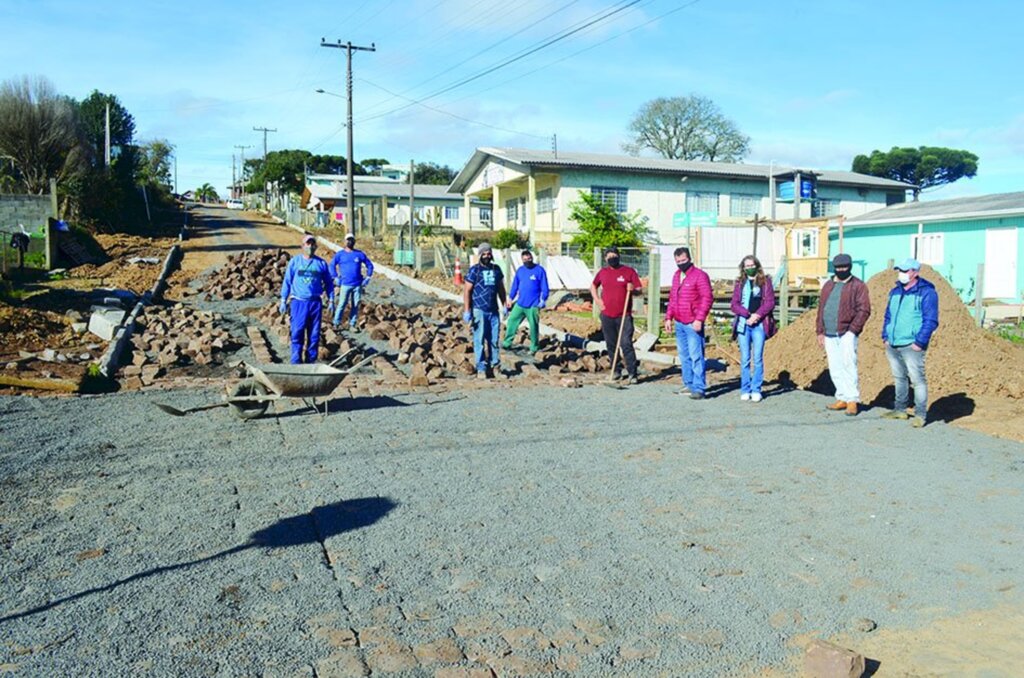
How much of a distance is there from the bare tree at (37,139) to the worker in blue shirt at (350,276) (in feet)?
83.4

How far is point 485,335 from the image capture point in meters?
11.5

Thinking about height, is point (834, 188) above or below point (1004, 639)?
above

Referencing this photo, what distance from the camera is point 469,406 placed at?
955 cm

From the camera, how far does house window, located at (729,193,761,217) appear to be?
38.8 meters

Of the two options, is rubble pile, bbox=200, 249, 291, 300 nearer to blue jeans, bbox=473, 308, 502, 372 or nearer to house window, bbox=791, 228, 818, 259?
blue jeans, bbox=473, 308, 502, 372

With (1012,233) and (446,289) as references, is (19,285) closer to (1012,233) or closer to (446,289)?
(446,289)

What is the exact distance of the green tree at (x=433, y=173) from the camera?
283ft

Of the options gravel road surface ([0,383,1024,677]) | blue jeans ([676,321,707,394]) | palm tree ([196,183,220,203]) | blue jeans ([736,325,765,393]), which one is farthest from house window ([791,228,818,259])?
palm tree ([196,183,220,203])

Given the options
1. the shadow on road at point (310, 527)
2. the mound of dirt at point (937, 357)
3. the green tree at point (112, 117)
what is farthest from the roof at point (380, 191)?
the shadow on road at point (310, 527)

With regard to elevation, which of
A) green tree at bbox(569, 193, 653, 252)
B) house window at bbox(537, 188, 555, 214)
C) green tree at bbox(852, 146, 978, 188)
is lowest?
green tree at bbox(569, 193, 653, 252)

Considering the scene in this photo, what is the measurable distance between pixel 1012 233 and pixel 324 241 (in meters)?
27.0

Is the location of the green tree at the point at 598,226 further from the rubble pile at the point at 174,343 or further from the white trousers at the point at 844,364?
the white trousers at the point at 844,364

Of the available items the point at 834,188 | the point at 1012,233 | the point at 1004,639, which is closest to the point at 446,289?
the point at 1012,233

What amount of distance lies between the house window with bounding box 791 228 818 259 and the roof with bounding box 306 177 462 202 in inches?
1132
